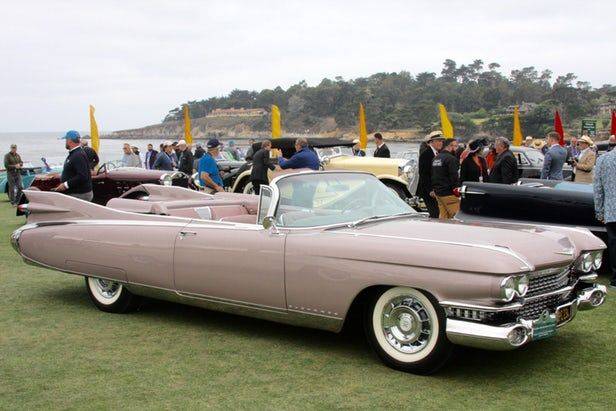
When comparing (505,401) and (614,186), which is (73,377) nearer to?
(505,401)

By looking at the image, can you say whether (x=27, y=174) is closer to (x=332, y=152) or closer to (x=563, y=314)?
(x=332, y=152)

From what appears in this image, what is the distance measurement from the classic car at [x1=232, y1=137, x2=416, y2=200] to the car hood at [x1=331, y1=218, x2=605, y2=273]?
9592 millimetres

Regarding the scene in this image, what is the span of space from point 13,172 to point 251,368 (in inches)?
681

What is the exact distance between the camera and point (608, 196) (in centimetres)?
753

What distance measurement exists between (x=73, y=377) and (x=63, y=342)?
37.8 inches

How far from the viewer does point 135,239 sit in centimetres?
630

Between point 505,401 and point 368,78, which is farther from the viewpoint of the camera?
point 368,78

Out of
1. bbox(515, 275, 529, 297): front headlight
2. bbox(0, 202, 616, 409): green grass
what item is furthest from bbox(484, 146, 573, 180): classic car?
bbox(515, 275, 529, 297): front headlight

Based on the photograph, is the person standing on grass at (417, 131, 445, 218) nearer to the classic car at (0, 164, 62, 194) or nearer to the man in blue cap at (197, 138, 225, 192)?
the man in blue cap at (197, 138, 225, 192)

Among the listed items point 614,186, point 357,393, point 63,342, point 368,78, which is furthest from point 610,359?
point 368,78

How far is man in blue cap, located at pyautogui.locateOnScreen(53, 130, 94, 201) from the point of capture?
8.99 meters

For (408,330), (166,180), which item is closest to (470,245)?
(408,330)

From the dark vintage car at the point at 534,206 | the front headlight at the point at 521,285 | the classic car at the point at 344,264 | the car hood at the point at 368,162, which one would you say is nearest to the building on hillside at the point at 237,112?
the car hood at the point at 368,162

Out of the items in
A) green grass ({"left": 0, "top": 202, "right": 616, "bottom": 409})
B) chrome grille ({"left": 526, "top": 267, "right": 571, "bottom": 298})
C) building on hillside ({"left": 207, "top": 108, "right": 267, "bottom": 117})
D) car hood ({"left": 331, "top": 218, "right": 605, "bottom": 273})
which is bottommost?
green grass ({"left": 0, "top": 202, "right": 616, "bottom": 409})
